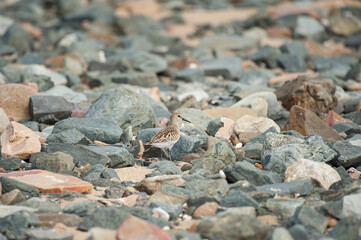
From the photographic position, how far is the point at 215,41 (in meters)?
20.2

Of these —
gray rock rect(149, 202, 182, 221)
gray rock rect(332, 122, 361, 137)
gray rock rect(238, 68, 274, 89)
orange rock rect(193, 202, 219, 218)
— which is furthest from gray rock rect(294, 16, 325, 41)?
gray rock rect(149, 202, 182, 221)

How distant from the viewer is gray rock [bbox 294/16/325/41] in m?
21.5

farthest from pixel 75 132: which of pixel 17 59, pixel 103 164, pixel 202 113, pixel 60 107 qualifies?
pixel 17 59

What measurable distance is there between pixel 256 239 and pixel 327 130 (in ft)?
14.4

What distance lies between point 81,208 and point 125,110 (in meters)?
3.73

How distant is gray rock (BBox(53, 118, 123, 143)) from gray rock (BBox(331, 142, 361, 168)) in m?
3.37

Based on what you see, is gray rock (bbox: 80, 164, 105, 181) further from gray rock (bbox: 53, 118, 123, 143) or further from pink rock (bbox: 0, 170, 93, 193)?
gray rock (bbox: 53, 118, 123, 143)

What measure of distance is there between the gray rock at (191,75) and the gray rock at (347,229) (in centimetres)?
941

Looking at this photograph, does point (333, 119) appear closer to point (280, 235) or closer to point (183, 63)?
point (280, 235)

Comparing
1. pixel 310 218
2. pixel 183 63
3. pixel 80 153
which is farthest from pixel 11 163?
pixel 183 63

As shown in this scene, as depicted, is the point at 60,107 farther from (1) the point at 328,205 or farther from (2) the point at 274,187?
(1) the point at 328,205

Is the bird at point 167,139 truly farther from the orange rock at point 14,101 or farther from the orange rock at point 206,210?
the orange rock at point 14,101

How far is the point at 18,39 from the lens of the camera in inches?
751

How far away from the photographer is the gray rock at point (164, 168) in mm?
7083
